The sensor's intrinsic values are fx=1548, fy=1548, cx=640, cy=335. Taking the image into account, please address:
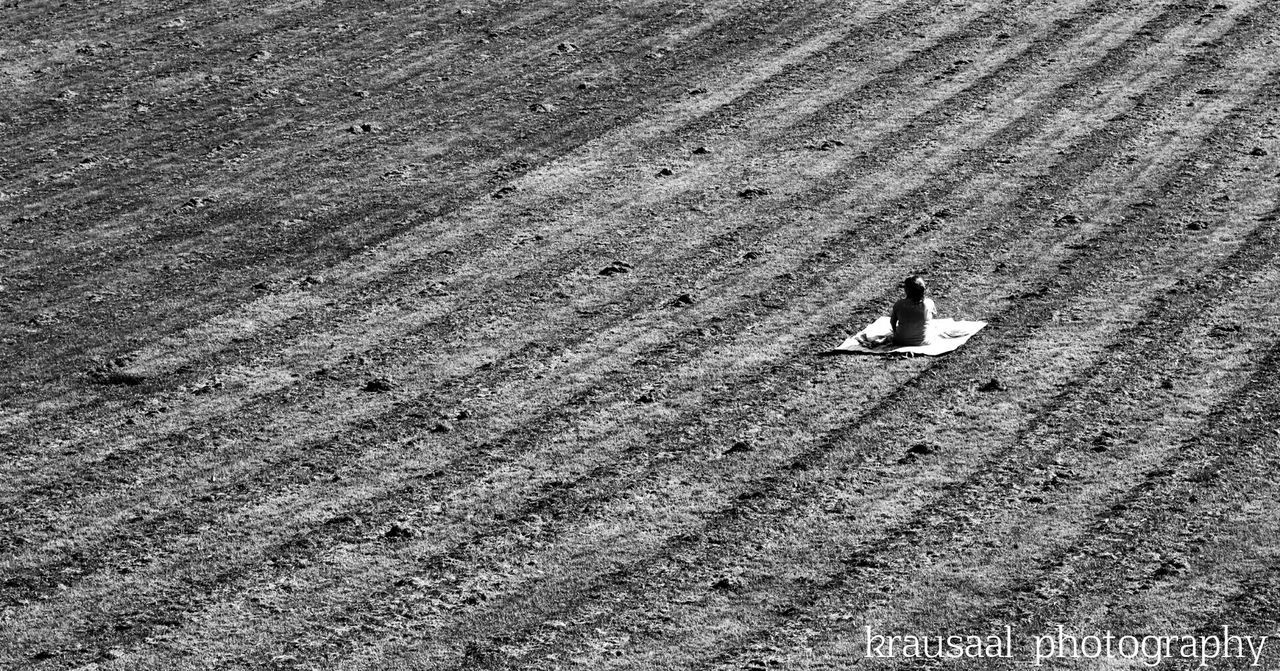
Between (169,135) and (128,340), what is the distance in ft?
16.1

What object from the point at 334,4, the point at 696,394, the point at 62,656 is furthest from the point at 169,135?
the point at 62,656

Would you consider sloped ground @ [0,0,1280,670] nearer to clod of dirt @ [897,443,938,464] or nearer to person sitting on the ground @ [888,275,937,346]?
clod of dirt @ [897,443,938,464]

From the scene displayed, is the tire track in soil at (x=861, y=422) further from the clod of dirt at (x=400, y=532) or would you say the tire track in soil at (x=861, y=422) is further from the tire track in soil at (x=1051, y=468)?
the clod of dirt at (x=400, y=532)

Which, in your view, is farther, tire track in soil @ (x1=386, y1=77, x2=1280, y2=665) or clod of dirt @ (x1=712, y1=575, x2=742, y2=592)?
tire track in soil @ (x1=386, y1=77, x2=1280, y2=665)

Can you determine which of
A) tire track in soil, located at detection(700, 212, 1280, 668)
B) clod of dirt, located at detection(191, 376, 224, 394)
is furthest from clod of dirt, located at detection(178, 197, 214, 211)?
tire track in soil, located at detection(700, 212, 1280, 668)

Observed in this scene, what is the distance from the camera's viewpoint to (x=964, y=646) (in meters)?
8.34

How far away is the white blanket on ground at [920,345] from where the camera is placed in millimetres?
11797

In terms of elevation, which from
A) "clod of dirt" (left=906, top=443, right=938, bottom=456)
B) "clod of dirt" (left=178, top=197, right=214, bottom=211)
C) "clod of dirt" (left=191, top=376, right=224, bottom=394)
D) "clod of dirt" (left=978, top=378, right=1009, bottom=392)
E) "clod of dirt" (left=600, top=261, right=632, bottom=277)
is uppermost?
"clod of dirt" (left=178, top=197, right=214, bottom=211)

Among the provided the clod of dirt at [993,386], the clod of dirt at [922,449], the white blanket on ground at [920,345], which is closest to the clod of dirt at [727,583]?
the clod of dirt at [922,449]

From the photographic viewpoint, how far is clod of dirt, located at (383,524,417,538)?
965 centimetres

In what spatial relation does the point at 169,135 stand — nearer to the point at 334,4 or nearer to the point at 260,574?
the point at 334,4

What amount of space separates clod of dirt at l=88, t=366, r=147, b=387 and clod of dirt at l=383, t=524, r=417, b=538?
3249mm

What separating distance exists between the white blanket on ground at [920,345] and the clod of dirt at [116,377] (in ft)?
17.6

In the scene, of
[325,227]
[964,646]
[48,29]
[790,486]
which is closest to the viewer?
[964,646]
